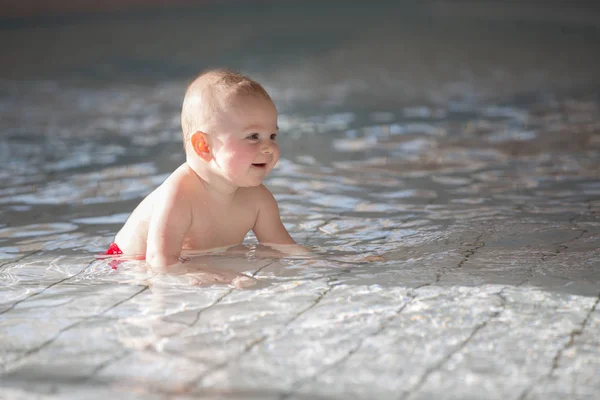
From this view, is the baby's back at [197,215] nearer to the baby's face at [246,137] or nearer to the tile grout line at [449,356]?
the baby's face at [246,137]

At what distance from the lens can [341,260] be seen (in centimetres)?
239

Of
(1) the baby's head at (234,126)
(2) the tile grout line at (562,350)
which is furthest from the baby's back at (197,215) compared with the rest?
(2) the tile grout line at (562,350)

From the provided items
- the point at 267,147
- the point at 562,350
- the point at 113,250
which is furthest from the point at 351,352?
the point at 113,250

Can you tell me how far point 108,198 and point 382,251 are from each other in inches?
60.1

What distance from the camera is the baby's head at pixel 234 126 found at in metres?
2.29

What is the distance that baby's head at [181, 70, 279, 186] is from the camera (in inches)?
90.0

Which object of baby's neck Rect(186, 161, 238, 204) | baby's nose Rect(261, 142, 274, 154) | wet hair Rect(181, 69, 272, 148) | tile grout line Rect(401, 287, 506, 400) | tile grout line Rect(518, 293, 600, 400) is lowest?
tile grout line Rect(518, 293, 600, 400)

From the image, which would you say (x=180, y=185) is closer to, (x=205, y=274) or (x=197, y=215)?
(x=197, y=215)

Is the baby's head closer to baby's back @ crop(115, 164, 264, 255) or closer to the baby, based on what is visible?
the baby

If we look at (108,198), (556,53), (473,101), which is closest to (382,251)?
(108,198)

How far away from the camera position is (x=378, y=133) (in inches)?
207

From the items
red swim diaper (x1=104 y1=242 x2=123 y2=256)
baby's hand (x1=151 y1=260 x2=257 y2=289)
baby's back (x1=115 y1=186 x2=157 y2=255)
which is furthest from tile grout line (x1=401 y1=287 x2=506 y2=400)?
red swim diaper (x1=104 y1=242 x2=123 y2=256)

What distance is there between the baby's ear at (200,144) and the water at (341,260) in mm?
316

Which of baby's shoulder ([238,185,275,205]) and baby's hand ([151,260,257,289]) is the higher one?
baby's shoulder ([238,185,275,205])
